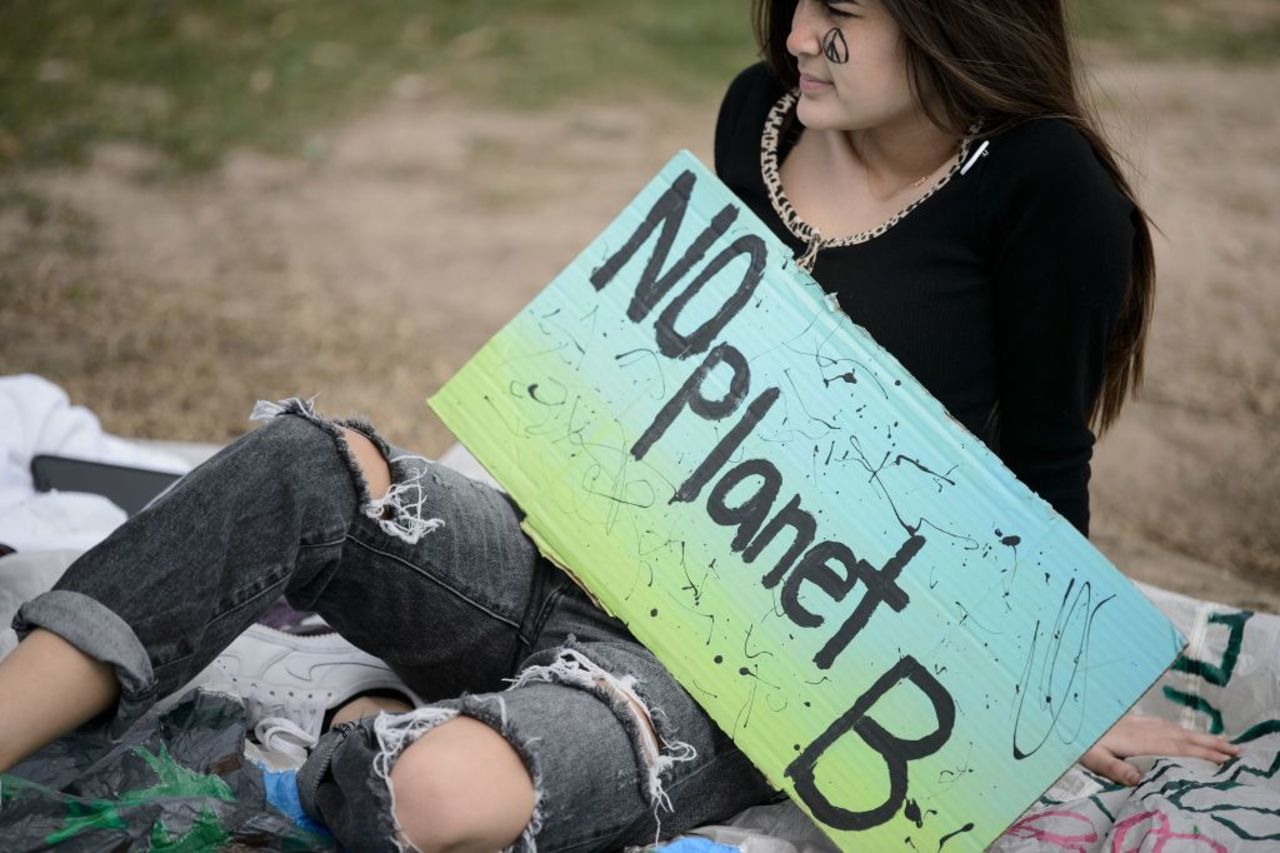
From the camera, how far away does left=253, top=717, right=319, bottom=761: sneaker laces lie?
5.43 feet

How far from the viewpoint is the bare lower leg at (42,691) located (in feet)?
4.29

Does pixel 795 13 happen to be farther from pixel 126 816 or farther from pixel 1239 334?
pixel 1239 334

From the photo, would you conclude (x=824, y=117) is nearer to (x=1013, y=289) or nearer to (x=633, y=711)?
(x=1013, y=289)

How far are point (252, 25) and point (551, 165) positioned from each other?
5.04ft

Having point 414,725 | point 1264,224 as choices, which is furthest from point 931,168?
point 1264,224

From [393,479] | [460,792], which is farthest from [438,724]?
[393,479]

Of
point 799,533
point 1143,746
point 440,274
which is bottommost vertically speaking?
point 1143,746

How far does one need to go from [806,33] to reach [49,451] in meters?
1.44

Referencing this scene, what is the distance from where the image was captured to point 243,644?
1766 mm

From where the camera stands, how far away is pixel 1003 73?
160 cm

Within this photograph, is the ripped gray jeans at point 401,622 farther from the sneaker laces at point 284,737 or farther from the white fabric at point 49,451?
the white fabric at point 49,451

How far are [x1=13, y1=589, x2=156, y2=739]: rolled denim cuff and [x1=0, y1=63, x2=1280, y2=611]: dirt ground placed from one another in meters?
1.61

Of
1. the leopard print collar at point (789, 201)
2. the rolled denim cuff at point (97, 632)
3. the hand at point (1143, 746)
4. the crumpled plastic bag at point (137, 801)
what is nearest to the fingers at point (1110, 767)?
the hand at point (1143, 746)

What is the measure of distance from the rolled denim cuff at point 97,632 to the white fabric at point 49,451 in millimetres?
631
